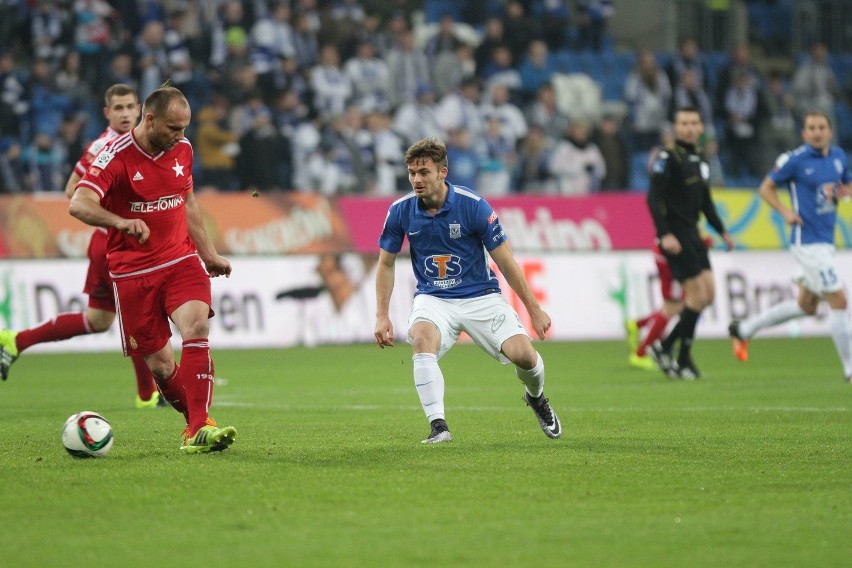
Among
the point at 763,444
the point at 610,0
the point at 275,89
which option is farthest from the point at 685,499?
the point at 610,0

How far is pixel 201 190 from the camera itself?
2022cm

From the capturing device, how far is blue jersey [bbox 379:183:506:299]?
8.38m

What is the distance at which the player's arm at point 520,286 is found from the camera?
26.2 feet

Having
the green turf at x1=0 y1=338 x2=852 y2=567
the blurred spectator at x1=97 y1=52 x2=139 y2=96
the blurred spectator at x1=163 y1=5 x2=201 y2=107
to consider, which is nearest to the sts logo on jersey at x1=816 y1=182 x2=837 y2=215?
the green turf at x1=0 y1=338 x2=852 y2=567

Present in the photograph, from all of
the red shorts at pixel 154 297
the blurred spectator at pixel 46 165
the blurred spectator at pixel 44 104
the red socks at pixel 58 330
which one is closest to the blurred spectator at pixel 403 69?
the blurred spectator at pixel 44 104

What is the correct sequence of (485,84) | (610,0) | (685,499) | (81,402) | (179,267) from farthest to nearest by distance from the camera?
(610,0) < (485,84) < (81,402) < (179,267) < (685,499)

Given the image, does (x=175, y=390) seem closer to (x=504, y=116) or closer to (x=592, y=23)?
(x=504, y=116)

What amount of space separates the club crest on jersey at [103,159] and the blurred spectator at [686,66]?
18101 mm

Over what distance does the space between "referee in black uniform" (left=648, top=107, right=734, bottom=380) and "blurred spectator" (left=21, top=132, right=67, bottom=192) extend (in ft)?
31.8

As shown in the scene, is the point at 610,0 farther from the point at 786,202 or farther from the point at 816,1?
the point at 786,202

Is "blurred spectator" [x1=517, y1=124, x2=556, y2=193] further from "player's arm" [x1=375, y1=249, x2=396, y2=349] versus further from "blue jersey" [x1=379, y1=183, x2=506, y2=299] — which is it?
"player's arm" [x1=375, y1=249, x2=396, y2=349]

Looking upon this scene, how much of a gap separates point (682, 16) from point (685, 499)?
2272 cm

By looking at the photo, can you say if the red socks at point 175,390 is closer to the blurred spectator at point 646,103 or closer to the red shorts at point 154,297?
the red shorts at point 154,297

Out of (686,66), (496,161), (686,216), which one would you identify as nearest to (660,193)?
(686,216)
